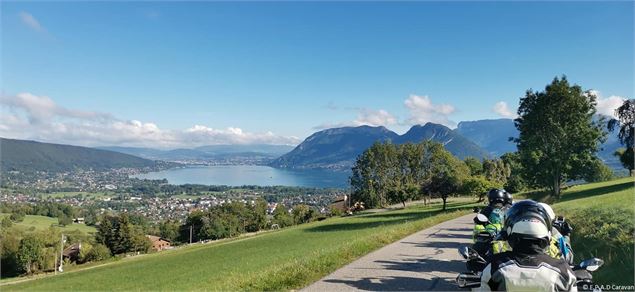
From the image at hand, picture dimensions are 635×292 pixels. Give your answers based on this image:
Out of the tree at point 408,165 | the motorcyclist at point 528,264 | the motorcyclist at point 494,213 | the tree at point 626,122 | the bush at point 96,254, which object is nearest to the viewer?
the motorcyclist at point 528,264

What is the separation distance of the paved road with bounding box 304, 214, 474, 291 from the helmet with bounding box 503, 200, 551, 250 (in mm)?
5061

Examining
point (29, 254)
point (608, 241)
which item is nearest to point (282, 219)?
point (29, 254)

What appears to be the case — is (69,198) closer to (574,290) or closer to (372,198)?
(372,198)

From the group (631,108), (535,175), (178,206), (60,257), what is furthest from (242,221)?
(178,206)

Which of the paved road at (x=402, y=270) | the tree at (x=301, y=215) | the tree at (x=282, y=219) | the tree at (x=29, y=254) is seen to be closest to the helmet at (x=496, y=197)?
the paved road at (x=402, y=270)

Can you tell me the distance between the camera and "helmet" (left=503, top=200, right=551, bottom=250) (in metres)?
3.69

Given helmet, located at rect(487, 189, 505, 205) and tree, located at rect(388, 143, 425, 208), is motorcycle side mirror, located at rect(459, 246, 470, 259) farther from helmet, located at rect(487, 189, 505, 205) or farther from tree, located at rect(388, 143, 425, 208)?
tree, located at rect(388, 143, 425, 208)

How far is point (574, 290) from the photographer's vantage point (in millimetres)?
3520

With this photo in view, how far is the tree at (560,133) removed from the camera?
36.9 meters

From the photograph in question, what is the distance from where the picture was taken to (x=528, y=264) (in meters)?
3.46

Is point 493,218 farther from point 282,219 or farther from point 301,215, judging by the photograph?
point 301,215

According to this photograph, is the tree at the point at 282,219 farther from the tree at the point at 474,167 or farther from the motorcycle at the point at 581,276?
the motorcycle at the point at 581,276

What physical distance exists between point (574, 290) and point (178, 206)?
618ft

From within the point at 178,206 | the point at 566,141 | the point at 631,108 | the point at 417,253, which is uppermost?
the point at 631,108
